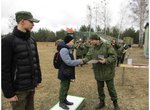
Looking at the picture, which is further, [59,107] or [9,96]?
[59,107]

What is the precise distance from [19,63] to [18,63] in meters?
0.01

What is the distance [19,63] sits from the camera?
296 cm

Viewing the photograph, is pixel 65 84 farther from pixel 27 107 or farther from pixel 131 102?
pixel 131 102

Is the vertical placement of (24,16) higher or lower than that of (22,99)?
higher

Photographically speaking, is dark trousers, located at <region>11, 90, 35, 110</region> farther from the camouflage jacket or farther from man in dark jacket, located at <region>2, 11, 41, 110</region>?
the camouflage jacket

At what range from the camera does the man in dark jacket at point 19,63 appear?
285cm

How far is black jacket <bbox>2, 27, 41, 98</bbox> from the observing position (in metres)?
2.85

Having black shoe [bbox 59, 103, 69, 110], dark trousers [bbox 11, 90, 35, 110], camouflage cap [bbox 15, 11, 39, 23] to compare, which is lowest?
black shoe [bbox 59, 103, 69, 110]

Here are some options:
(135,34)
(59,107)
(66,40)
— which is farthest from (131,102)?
(135,34)

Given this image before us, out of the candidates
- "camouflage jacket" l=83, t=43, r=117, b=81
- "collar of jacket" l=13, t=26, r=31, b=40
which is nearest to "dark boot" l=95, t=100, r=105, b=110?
"camouflage jacket" l=83, t=43, r=117, b=81

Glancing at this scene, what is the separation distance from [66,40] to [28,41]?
1.41 meters

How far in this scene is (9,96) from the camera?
2.89 metres

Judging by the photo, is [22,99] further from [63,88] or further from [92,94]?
[92,94]

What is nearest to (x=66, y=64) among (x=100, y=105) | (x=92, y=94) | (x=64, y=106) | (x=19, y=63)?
(x=64, y=106)
